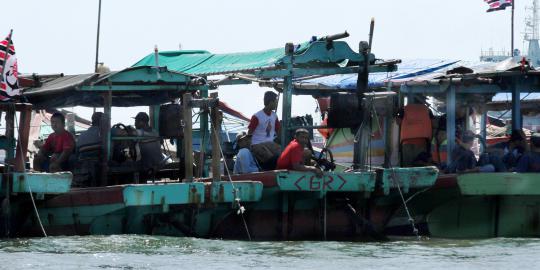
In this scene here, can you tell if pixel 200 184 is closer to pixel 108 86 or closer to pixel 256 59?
pixel 108 86

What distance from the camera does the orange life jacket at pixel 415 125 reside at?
1956cm

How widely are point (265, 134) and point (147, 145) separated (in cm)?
166

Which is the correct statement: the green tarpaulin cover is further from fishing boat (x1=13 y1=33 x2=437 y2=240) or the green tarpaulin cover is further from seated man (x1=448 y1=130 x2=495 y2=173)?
seated man (x1=448 y1=130 x2=495 y2=173)

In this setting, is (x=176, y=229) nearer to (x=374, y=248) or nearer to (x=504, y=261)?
(x=374, y=248)

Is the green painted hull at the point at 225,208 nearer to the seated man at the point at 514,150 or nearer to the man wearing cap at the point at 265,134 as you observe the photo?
the man wearing cap at the point at 265,134

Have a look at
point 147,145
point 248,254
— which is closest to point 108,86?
point 147,145

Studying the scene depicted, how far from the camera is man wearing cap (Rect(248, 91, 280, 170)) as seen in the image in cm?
1848

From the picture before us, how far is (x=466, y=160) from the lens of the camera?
18.7m

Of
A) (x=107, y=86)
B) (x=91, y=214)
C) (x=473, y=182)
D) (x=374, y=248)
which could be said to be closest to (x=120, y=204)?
(x=91, y=214)

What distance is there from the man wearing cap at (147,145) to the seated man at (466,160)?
415 centimetres

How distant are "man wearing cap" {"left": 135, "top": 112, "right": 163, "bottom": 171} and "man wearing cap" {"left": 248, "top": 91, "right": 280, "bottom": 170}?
132 cm

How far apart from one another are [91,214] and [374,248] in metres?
3.63

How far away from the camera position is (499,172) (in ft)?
60.3

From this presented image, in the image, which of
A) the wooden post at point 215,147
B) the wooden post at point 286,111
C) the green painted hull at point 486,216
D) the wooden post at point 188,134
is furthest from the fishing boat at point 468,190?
the wooden post at point 188,134
